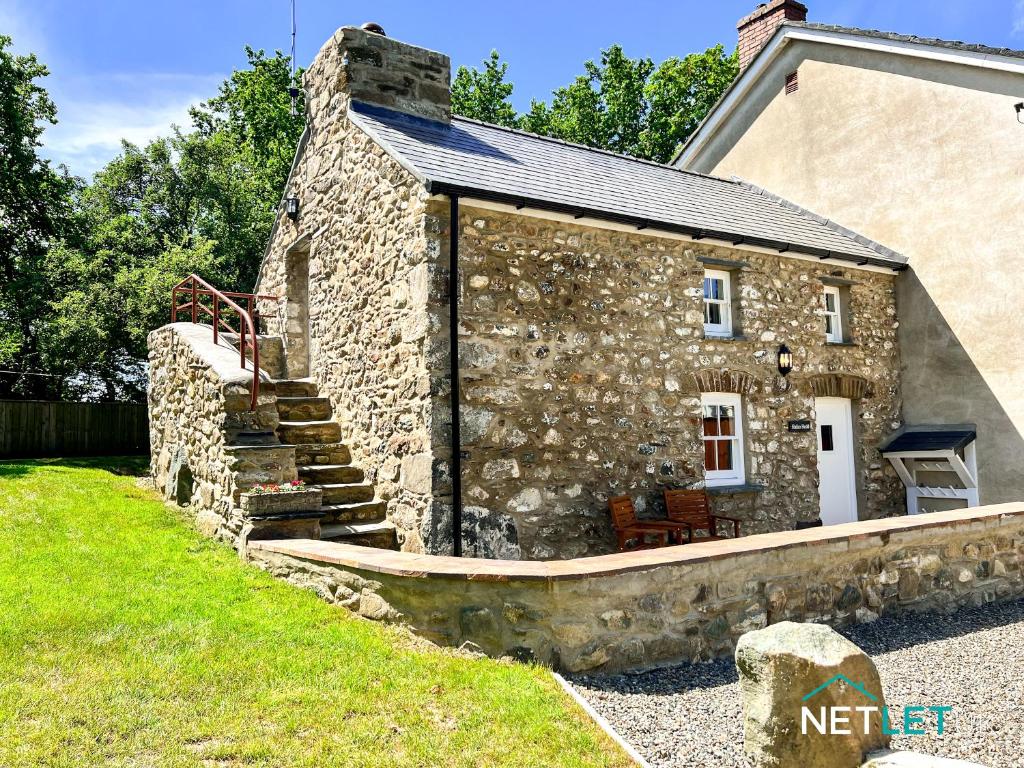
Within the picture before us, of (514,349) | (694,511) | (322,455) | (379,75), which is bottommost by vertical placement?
(694,511)

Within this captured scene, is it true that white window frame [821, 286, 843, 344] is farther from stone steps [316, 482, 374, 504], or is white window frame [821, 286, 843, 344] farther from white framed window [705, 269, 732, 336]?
stone steps [316, 482, 374, 504]

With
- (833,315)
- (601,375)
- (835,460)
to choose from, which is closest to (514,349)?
(601,375)

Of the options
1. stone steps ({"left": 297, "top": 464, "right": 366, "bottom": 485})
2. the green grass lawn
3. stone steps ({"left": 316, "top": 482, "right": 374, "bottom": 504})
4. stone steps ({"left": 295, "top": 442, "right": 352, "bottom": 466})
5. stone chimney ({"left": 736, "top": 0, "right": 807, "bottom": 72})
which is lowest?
the green grass lawn

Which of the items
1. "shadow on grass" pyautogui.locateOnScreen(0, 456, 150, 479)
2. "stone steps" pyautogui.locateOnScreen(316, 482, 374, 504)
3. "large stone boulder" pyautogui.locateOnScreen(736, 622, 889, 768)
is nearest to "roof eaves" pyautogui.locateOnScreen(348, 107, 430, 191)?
"stone steps" pyautogui.locateOnScreen(316, 482, 374, 504)

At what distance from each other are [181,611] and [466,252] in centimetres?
437

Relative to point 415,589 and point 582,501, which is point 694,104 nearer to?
point 582,501

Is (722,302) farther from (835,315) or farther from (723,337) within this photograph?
(835,315)

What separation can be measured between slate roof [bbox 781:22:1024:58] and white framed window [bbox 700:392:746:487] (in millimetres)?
6242

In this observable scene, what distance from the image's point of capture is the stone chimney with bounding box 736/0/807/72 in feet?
47.8

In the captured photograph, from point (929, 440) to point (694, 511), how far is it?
4974 millimetres

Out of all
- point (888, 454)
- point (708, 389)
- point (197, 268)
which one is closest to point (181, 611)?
point (708, 389)

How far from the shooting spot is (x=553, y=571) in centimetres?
466

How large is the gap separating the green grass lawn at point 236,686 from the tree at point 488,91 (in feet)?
76.0

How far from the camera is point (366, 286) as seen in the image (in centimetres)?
888
